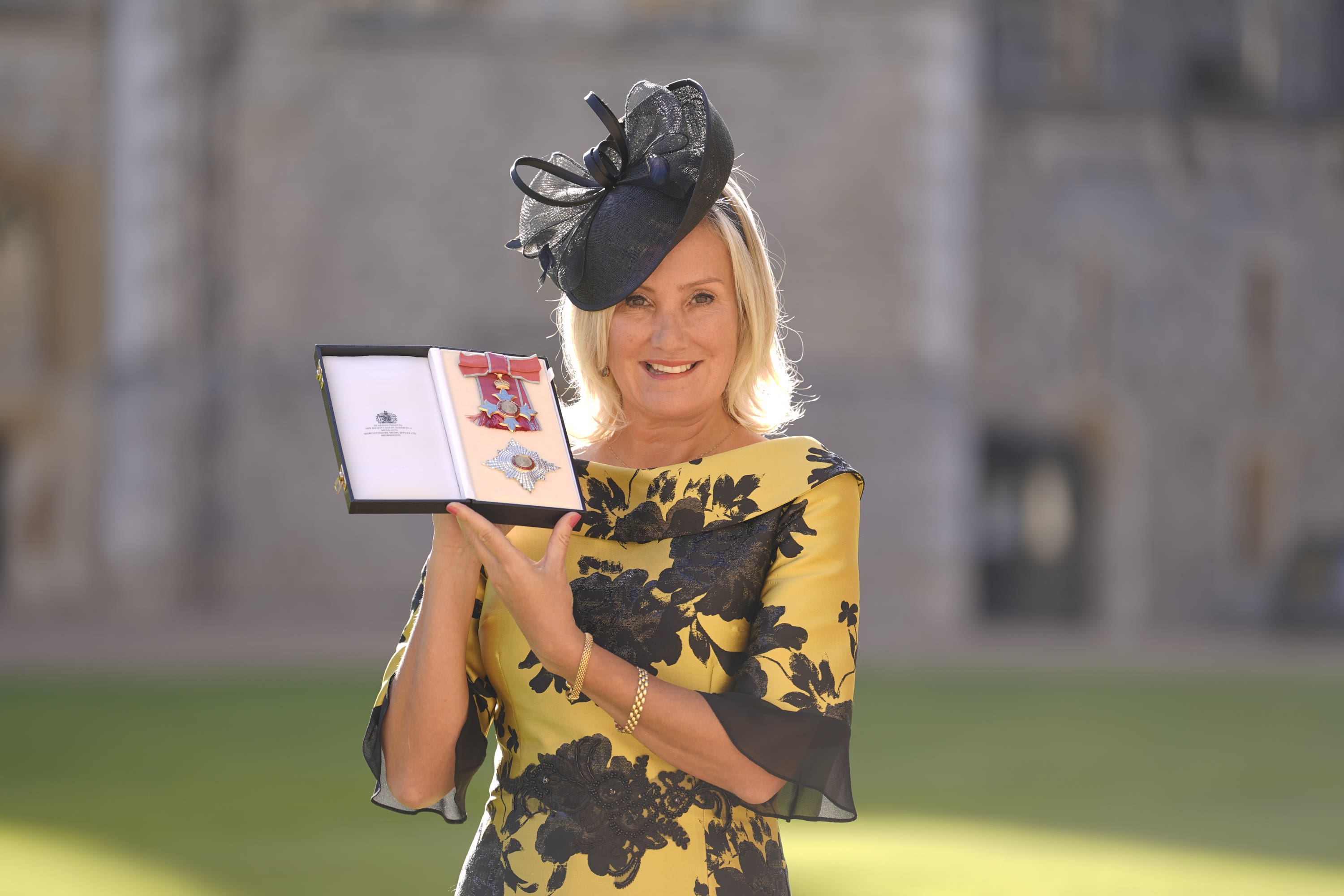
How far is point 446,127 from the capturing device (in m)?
16.1

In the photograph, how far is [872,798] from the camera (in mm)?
6969

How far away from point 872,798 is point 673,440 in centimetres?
518

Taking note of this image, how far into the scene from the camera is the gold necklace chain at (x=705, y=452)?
2.10m

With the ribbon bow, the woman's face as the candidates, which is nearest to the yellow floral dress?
the woman's face

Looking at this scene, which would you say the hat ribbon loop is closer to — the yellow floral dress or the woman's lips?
→ the woman's lips

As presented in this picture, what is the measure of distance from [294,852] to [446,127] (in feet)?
38.2

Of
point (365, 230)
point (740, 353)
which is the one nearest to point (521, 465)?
point (740, 353)

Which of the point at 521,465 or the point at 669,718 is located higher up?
the point at 521,465

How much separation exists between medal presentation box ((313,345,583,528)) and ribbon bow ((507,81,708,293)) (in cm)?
27

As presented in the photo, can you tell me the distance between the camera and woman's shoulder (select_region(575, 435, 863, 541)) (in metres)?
1.96

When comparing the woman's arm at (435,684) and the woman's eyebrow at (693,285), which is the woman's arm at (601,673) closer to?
the woman's arm at (435,684)

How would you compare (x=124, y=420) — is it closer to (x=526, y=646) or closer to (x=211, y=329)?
(x=211, y=329)

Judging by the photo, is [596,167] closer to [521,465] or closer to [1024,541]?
[521,465]

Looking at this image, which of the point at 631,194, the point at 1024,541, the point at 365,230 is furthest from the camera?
the point at 1024,541
